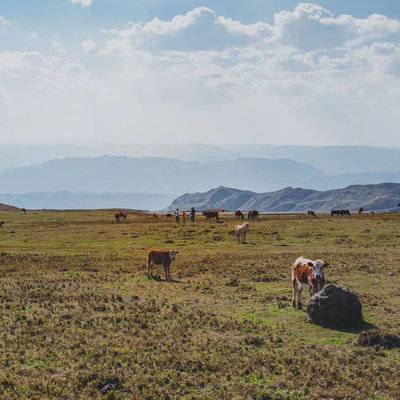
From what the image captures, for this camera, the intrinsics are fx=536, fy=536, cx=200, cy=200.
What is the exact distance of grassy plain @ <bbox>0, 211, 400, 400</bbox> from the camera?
1517 cm

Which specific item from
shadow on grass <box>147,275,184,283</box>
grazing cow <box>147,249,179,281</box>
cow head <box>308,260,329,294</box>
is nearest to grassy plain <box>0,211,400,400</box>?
shadow on grass <box>147,275,184,283</box>

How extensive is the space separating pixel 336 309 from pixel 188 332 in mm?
5997

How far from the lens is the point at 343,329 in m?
21.1

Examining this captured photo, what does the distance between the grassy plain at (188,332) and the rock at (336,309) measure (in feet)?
2.10

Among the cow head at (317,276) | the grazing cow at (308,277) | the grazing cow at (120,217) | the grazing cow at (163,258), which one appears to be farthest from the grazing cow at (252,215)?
the cow head at (317,276)

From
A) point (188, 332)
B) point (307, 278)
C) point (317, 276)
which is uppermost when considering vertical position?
point (317, 276)

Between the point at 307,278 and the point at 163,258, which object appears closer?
the point at 307,278

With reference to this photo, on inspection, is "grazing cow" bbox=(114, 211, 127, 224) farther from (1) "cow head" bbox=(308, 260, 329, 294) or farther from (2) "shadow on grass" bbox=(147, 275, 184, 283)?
(1) "cow head" bbox=(308, 260, 329, 294)

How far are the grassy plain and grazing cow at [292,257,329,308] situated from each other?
783 millimetres

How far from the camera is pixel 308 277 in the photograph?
24.9 m

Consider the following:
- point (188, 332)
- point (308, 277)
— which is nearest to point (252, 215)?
point (308, 277)

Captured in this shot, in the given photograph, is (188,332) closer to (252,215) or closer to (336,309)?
(336,309)

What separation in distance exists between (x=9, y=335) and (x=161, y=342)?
577 centimetres

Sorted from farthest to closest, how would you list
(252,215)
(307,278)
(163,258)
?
(252,215) < (163,258) < (307,278)
